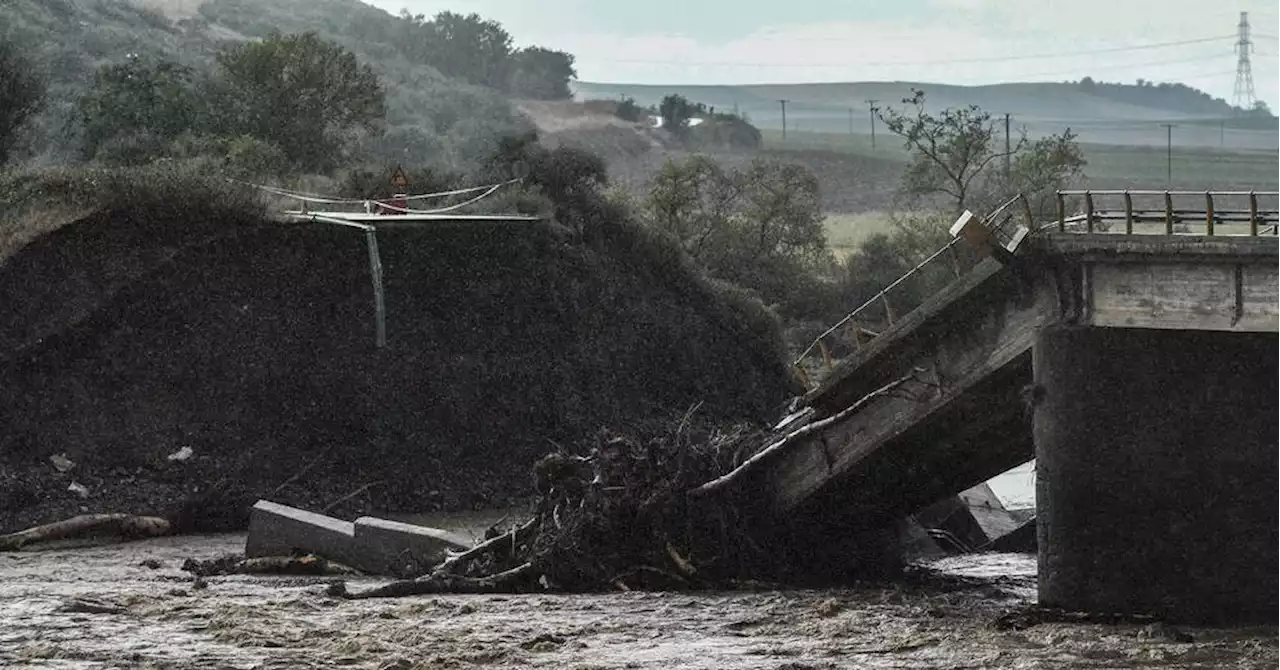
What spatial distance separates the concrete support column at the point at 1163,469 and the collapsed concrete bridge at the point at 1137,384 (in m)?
0.02

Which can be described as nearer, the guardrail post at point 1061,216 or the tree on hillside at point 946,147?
the guardrail post at point 1061,216

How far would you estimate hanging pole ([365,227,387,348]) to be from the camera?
4259cm

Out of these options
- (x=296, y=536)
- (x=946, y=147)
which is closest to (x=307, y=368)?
(x=296, y=536)

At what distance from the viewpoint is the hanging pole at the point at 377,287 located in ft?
140

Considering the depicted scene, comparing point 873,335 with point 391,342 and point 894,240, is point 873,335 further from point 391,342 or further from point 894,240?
point 894,240

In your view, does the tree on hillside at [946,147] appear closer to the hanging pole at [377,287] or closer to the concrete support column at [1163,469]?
the hanging pole at [377,287]

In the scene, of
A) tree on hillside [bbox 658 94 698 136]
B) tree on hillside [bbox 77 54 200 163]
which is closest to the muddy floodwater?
tree on hillside [bbox 77 54 200 163]

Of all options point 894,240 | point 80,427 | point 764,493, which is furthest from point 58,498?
point 894,240

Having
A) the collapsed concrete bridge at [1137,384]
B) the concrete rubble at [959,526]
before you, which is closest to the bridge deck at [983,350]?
the collapsed concrete bridge at [1137,384]

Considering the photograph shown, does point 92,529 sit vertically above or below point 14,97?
below

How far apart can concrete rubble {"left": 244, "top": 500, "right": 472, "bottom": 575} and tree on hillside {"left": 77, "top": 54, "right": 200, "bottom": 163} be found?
35.1 m

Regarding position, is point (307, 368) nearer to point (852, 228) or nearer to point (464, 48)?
point (852, 228)

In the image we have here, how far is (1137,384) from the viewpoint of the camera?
72.3 ft

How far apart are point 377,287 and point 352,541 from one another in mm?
14540
